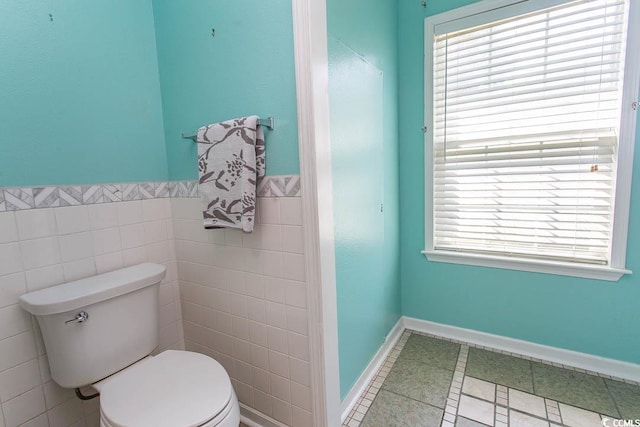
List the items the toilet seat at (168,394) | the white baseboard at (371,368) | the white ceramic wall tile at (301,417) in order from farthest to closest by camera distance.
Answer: the white baseboard at (371,368) → the white ceramic wall tile at (301,417) → the toilet seat at (168,394)

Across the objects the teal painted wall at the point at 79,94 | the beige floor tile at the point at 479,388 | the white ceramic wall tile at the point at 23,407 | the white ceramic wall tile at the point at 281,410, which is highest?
the teal painted wall at the point at 79,94

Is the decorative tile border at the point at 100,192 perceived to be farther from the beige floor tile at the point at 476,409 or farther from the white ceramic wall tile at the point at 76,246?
the beige floor tile at the point at 476,409

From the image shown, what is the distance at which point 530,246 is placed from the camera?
168 cm

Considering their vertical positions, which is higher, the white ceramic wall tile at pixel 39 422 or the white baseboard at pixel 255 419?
the white ceramic wall tile at pixel 39 422

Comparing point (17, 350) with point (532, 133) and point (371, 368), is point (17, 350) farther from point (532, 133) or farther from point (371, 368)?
point (532, 133)

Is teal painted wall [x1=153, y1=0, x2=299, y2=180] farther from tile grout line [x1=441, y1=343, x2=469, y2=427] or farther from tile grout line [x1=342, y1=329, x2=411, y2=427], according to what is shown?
tile grout line [x1=441, y1=343, x2=469, y2=427]

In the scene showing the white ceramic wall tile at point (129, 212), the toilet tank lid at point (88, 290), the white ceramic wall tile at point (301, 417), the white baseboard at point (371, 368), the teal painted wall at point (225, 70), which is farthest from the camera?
the white baseboard at point (371, 368)

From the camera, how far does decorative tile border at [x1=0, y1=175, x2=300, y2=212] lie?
37.6 inches

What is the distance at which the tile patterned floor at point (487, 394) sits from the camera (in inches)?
50.4

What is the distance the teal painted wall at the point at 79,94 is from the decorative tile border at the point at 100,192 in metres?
0.03

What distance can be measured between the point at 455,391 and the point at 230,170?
5.13ft

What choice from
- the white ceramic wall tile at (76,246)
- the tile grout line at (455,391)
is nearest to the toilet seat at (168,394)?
the white ceramic wall tile at (76,246)

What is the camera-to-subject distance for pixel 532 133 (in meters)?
1.60

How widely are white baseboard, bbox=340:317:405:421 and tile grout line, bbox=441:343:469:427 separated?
39 cm
